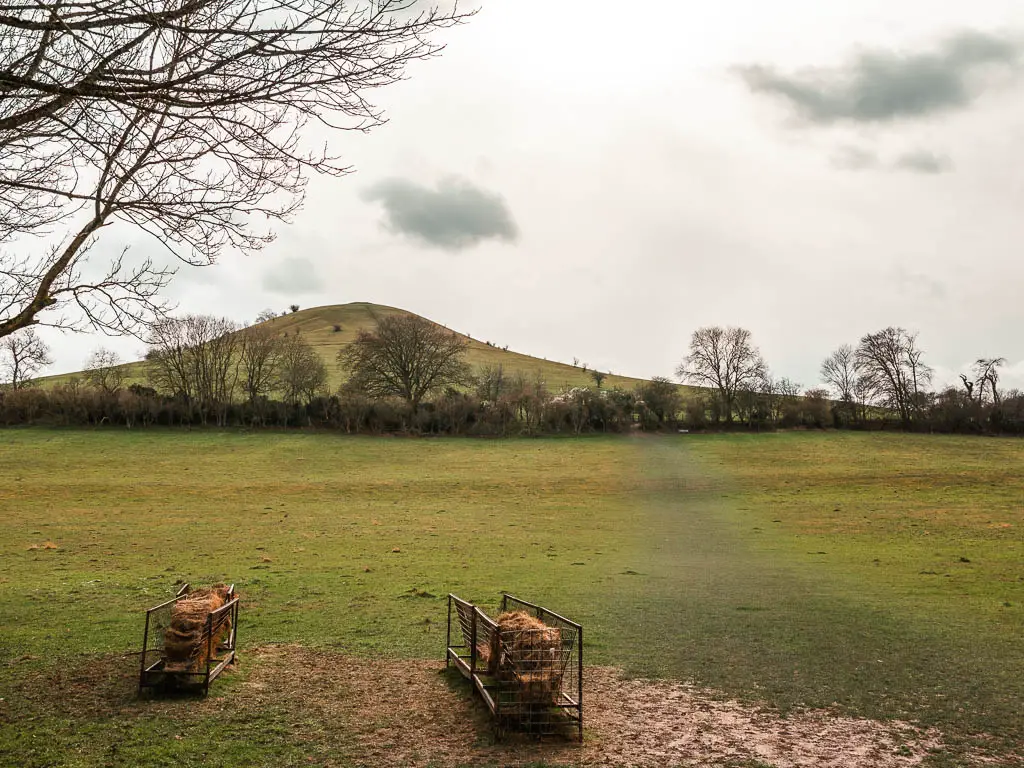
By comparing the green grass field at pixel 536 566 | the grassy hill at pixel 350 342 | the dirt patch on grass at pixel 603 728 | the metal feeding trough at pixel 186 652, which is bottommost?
the green grass field at pixel 536 566

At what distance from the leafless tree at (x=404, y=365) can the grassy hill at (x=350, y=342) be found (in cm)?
1651

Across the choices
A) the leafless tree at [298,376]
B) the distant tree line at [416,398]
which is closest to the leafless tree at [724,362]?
the distant tree line at [416,398]

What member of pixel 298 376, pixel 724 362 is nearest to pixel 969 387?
pixel 724 362

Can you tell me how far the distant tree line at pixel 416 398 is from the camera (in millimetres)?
68312

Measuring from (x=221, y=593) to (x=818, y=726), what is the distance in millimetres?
9435

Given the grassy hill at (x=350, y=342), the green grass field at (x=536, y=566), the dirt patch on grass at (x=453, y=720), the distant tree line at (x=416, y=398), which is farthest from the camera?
the grassy hill at (x=350, y=342)

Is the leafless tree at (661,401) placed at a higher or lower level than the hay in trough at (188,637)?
higher

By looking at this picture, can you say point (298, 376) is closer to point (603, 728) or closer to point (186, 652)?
point (186, 652)

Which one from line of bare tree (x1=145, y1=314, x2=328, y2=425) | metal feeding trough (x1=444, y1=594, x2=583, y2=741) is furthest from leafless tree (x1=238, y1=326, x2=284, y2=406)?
metal feeding trough (x1=444, y1=594, x2=583, y2=741)

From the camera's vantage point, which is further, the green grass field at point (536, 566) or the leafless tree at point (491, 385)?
the leafless tree at point (491, 385)

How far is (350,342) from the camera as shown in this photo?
10775 centimetres

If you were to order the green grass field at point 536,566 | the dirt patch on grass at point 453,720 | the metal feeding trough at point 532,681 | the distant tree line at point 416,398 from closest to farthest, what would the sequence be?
the dirt patch on grass at point 453,720, the metal feeding trough at point 532,681, the green grass field at point 536,566, the distant tree line at point 416,398

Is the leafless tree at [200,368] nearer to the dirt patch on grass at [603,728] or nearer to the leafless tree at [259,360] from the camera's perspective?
the leafless tree at [259,360]

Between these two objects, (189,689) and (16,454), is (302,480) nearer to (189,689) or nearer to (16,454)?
(16,454)
